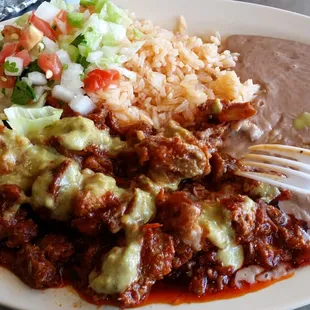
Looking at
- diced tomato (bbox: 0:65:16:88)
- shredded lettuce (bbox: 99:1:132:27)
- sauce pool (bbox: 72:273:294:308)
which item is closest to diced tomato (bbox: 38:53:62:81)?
diced tomato (bbox: 0:65:16:88)

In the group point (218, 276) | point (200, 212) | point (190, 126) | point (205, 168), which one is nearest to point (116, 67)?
point (190, 126)

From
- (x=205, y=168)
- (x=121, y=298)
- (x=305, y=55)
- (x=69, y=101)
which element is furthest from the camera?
(x=305, y=55)

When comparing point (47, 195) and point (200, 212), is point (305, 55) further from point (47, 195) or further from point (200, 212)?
point (47, 195)

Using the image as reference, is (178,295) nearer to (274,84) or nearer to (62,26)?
(274,84)

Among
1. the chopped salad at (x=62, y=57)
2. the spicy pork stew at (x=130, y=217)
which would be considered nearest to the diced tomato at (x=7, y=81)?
the chopped salad at (x=62, y=57)

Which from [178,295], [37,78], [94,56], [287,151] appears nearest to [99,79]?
[94,56]

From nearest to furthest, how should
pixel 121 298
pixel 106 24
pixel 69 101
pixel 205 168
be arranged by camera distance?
1. pixel 121 298
2. pixel 205 168
3. pixel 69 101
4. pixel 106 24

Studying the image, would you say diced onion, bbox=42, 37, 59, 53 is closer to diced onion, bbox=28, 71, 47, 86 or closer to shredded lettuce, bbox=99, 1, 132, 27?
diced onion, bbox=28, 71, 47, 86
